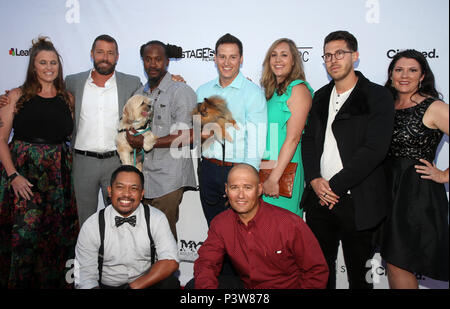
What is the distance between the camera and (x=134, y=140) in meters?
2.88

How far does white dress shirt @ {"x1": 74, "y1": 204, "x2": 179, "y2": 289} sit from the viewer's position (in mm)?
2475

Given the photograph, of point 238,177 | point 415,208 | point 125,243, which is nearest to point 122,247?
point 125,243

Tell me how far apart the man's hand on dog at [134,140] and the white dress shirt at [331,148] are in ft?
4.57

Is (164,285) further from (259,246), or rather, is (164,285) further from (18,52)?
(18,52)

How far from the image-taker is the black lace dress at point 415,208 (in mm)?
2305

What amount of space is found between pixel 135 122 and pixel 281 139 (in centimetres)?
116

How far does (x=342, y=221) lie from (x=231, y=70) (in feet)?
4.44

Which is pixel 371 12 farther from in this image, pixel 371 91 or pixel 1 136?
pixel 1 136

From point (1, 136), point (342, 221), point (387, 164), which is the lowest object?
point (342, 221)

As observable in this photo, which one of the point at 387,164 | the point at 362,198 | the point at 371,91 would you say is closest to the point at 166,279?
the point at 362,198

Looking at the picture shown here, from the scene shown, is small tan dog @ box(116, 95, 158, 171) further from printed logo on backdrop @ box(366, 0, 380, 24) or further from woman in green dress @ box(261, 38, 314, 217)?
printed logo on backdrop @ box(366, 0, 380, 24)

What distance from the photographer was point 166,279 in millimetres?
2537

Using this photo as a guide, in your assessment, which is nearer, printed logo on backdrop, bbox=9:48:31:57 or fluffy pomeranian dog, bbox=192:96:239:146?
fluffy pomeranian dog, bbox=192:96:239:146

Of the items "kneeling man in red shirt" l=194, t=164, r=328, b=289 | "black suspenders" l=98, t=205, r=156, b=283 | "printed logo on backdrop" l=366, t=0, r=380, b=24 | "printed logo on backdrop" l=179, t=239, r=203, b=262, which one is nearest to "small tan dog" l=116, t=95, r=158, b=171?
"black suspenders" l=98, t=205, r=156, b=283
